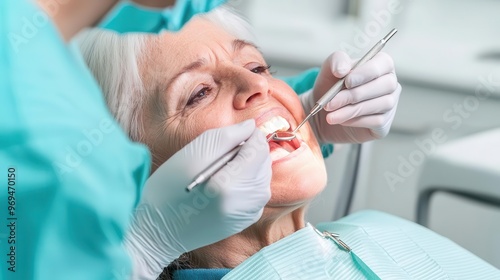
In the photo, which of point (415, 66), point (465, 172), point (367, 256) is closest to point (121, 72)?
point (367, 256)

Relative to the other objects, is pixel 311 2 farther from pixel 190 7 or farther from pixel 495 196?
pixel 190 7

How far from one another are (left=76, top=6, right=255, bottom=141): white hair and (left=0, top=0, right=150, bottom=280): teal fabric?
0.25 metres

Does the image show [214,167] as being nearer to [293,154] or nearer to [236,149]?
[236,149]

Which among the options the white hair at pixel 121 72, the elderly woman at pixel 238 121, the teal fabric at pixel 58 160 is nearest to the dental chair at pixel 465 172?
the elderly woman at pixel 238 121

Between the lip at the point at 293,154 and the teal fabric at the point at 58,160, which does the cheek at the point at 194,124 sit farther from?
the teal fabric at the point at 58,160

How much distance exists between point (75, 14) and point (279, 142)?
50 cm

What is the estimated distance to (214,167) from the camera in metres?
1.13

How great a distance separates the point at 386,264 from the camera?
1.39 meters

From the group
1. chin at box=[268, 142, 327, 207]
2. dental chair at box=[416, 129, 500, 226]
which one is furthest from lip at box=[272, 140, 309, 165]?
dental chair at box=[416, 129, 500, 226]

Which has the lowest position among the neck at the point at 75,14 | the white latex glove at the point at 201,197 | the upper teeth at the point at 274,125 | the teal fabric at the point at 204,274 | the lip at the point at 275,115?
the teal fabric at the point at 204,274

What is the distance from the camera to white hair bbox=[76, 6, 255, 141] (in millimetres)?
1337

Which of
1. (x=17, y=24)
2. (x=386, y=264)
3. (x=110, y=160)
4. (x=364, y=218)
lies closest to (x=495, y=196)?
(x=364, y=218)

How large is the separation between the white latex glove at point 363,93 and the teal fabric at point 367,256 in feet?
0.69

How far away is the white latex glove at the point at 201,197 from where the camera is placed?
1.11 m
